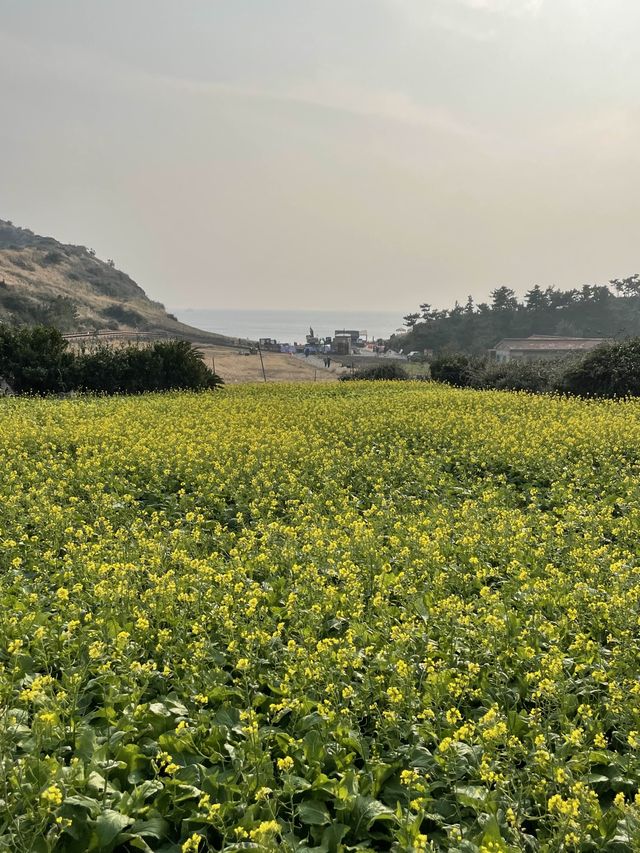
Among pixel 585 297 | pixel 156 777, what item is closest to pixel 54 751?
pixel 156 777

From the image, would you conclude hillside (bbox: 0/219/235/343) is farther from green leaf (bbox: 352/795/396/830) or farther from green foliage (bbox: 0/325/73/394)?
green leaf (bbox: 352/795/396/830)

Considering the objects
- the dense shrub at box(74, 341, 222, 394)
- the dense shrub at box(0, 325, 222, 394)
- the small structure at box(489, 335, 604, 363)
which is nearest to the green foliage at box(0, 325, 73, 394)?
the dense shrub at box(0, 325, 222, 394)

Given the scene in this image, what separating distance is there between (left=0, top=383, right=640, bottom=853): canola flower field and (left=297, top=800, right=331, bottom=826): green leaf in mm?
11

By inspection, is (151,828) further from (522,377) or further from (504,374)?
(504,374)

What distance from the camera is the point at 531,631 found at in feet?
12.7

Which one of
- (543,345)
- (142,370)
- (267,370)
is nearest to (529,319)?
(543,345)

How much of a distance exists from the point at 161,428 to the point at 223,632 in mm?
8029

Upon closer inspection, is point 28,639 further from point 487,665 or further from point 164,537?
point 487,665

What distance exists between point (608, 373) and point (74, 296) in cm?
8351

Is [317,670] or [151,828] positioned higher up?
[317,670]

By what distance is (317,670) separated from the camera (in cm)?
330

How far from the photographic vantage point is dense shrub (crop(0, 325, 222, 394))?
794 inches

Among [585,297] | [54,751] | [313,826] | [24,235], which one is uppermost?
[24,235]

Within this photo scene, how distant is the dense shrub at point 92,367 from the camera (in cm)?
2017
